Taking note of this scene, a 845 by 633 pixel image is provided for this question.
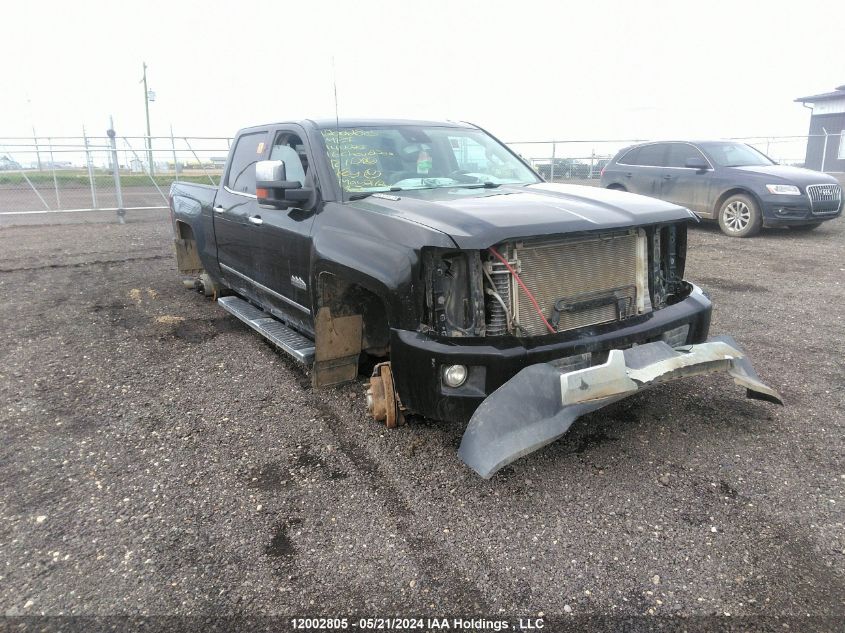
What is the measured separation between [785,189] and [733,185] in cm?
78

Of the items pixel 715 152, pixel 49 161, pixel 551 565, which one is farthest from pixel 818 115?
pixel 551 565

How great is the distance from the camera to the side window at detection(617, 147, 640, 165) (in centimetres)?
1205

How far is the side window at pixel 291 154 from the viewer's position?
4.29m

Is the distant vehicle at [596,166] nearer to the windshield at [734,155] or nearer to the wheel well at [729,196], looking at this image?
the windshield at [734,155]

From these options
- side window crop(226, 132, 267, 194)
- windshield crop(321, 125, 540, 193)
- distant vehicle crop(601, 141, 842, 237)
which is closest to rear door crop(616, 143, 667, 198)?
distant vehicle crop(601, 141, 842, 237)

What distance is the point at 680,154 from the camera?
11266mm

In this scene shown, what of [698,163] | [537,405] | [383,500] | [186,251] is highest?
[698,163]

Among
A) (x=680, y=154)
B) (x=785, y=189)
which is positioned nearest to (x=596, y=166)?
(x=680, y=154)

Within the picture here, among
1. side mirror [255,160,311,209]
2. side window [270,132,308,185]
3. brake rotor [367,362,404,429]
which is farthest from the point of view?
side window [270,132,308,185]

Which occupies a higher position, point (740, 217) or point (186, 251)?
point (186, 251)

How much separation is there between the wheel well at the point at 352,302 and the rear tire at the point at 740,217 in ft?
28.7

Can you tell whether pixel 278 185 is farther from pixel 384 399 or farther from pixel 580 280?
pixel 580 280

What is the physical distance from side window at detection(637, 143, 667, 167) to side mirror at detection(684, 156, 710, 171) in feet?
2.64

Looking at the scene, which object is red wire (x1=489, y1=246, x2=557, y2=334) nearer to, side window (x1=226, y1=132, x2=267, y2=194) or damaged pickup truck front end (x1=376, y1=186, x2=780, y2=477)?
damaged pickup truck front end (x1=376, y1=186, x2=780, y2=477)
